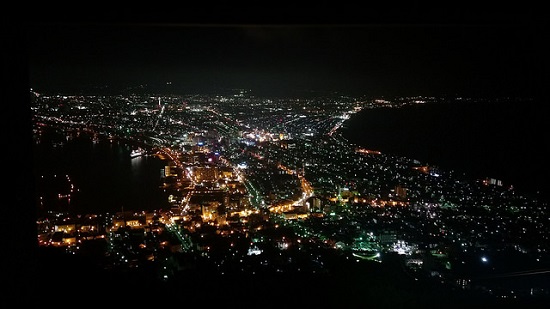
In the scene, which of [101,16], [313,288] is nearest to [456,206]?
[313,288]

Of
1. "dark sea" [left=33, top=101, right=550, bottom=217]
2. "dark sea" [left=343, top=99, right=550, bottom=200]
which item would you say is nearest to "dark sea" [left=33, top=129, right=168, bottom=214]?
"dark sea" [left=33, top=101, right=550, bottom=217]

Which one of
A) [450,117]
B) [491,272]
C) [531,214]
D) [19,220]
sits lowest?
[491,272]

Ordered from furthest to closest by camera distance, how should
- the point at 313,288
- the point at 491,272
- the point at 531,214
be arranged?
1. the point at 531,214
2. the point at 491,272
3. the point at 313,288

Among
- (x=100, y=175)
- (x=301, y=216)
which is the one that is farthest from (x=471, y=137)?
(x=100, y=175)

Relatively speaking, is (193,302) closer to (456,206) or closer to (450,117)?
(456,206)

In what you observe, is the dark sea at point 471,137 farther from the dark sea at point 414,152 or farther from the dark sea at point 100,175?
the dark sea at point 100,175

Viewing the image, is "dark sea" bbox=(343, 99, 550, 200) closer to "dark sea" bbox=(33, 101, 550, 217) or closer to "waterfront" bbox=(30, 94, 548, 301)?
"dark sea" bbox=(33, 101, 550, 217)

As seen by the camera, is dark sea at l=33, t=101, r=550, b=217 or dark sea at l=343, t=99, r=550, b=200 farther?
dark sea at l=343, t=99, r=550, b=200
